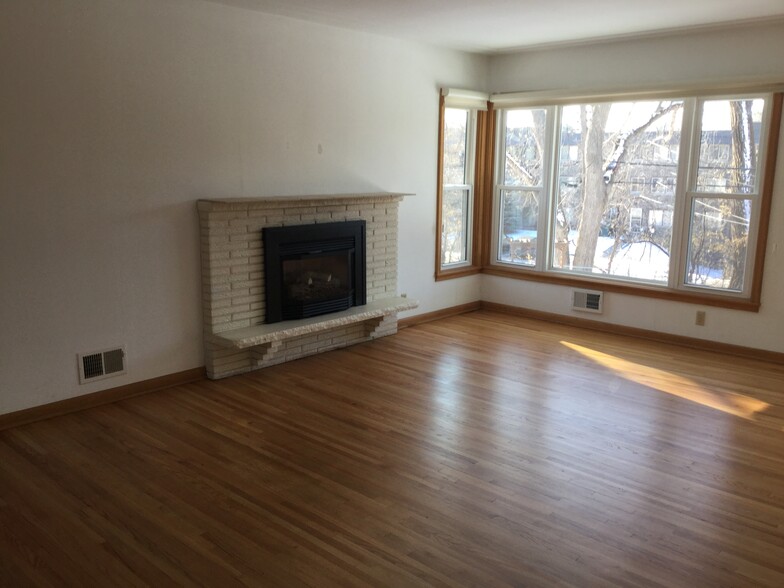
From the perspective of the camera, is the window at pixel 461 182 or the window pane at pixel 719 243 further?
the window at pixel 461 182

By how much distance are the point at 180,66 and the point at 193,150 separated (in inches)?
20.7

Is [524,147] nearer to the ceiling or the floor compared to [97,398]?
nearer to the ceiling

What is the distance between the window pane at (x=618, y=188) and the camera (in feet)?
18.8

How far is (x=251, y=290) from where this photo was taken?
4734 mm

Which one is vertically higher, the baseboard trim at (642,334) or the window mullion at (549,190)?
the window mullion at (549,190)

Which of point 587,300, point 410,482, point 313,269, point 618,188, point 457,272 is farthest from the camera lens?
point 457,272

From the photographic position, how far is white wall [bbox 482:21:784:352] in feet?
16.8

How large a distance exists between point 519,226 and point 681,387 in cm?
262

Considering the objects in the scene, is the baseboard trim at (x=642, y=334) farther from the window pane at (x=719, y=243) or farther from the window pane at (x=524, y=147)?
the window pane at (x=524, y=147)

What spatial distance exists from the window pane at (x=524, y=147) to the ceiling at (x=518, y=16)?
96 centimetres

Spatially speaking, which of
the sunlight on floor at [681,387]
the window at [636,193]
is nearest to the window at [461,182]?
the window at [636,193]

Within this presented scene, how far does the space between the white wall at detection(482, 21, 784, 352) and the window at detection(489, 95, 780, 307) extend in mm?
158

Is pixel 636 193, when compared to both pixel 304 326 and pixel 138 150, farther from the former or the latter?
pixel 138 150

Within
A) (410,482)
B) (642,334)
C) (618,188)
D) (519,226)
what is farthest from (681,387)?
(519,226)
